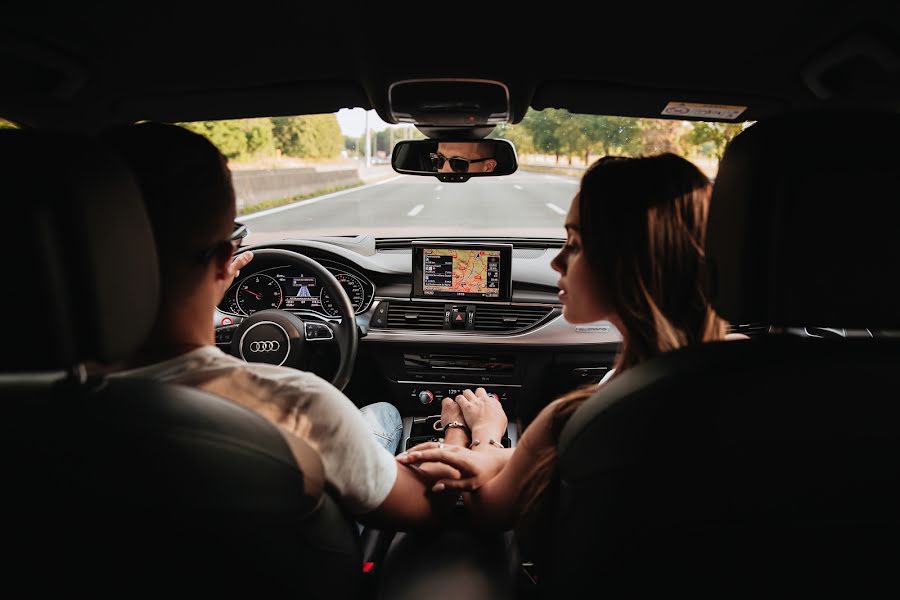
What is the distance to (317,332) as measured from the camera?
10.7ft

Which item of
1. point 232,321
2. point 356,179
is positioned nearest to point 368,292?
point 232,321

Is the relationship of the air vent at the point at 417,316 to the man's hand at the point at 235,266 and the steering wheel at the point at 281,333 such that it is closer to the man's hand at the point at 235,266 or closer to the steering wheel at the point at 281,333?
the steering wheel at the point at 281,333

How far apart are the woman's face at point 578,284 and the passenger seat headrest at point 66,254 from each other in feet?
3.45

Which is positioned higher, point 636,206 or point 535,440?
point 636,206

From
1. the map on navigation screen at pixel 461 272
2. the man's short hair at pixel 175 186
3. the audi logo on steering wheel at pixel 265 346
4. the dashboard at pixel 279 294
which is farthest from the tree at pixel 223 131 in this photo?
the map on navigation screen at pixel 461 272

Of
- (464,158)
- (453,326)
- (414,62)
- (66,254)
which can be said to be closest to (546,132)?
(464,158)

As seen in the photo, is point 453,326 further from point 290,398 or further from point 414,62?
point 290,398

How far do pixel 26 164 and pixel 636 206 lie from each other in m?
1.23

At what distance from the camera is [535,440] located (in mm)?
1745

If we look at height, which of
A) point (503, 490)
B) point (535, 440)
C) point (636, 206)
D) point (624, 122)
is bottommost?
point (503, 490)

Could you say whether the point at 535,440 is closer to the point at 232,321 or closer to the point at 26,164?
the point at 26,164

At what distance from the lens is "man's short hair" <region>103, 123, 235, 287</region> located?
141 cm

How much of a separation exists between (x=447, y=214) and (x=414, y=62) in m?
5.70

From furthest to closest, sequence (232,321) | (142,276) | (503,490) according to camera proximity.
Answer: (232,321), (503,490), (142,276)
